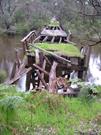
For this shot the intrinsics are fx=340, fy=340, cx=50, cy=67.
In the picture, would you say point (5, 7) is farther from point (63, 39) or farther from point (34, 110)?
point (34, 110)

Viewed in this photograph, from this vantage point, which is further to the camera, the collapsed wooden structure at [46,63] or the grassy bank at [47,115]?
the collapsed wooden structure at [46,63]

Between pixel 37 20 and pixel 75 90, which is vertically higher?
pixel 75 90

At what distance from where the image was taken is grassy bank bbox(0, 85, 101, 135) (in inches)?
237

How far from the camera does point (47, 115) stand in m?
6.89

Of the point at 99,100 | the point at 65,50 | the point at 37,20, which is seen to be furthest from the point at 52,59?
the point at 37,20

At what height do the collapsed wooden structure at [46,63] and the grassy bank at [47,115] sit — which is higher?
the grassy bank at [47,115]

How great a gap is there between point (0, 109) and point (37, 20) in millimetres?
51232

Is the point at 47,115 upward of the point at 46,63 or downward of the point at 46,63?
upward

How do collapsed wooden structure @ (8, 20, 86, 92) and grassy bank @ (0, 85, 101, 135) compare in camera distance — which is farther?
collapsed wooden structure @ (8, 20, 86, 92)

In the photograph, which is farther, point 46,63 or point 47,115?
point 46,63

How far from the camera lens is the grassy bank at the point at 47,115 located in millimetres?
6016

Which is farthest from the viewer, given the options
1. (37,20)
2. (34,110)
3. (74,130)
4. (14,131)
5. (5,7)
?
(5,7)

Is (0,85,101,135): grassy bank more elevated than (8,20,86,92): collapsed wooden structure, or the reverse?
(0,85,101,135): grassy bank

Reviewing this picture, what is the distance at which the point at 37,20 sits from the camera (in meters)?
56.6
